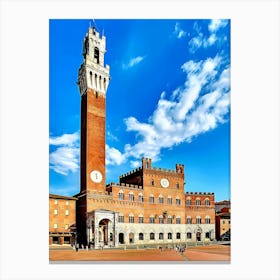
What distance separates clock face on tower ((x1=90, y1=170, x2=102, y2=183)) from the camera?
89.4 ft

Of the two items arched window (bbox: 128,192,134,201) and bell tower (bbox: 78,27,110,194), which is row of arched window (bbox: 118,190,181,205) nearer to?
arched window (bbox: 128,192,134,201)

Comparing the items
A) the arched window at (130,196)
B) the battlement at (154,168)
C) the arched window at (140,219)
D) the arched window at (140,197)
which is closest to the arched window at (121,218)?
the arched window at (130,196)

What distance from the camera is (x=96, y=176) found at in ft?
90.1

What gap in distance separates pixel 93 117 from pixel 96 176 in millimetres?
4495

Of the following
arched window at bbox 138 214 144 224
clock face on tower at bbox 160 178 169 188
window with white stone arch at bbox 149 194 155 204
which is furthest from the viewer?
clock face on tower at bbox 160 178 169 188

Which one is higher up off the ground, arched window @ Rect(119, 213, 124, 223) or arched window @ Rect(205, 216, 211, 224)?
arched window @ Rect(119, 213, 124, 223)

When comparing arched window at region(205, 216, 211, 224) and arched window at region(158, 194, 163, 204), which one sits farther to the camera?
arched window at region(205, 216, 211, 224)

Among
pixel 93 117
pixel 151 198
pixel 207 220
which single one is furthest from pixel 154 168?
pixel 207 220

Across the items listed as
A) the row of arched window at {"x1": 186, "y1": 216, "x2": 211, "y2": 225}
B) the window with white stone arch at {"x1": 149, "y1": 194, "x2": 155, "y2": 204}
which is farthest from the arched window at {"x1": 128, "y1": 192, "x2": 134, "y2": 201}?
the row of arched window at {"x1": 186, "y1": 216, "x2": 211, "y2": 225}

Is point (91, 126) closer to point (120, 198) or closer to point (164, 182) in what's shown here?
point (120, 198)
